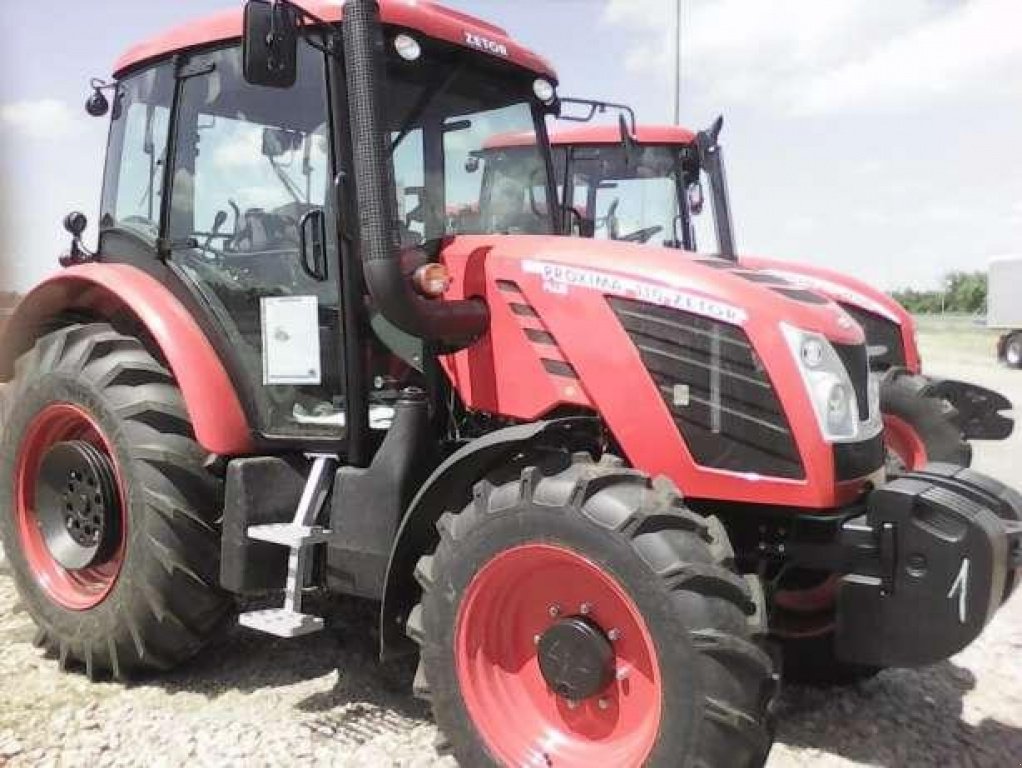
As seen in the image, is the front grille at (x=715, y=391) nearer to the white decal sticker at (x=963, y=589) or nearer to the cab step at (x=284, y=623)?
the white decal sticker at (x=963, y=589)

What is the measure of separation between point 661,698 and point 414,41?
2.37 meters

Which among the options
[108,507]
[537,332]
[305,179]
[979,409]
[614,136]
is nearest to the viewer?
[537,332]

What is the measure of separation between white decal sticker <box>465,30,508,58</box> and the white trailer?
23.4m

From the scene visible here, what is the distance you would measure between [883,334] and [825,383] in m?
4.21

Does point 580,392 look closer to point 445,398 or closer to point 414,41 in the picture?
point 445,398

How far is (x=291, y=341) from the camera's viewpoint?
3.73 m

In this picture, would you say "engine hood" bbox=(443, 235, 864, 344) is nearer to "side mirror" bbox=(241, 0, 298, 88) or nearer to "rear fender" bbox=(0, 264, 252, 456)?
"side mirror" bbox=(241, 0, 298, 88)

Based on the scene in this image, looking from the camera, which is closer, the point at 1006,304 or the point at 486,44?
the point at 486,44

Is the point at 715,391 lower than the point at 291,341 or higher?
lower

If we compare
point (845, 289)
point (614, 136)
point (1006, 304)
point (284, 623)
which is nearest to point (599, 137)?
point (614, 136)

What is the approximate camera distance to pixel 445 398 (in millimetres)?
3588

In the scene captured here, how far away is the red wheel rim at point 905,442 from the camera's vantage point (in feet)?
19.0

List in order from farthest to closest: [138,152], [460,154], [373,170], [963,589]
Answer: [138,152], [460,154], [373,170], [963,589]

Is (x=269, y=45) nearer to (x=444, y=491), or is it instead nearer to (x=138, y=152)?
(x=138, y=152)
